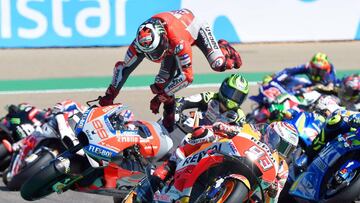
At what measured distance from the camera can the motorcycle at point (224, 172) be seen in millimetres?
5758

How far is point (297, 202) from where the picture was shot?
25.3 feet

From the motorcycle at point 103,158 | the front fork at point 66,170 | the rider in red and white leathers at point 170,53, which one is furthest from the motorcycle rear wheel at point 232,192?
the rider in red and white leathers at point 170,53

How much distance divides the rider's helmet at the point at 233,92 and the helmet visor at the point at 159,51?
2.41 ft

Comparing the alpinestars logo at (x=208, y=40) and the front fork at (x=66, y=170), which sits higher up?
the alpinestars logo at (x=208, y=40)

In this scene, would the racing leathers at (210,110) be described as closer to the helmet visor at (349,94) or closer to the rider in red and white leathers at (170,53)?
the rider in red and white leathers at (170,53)

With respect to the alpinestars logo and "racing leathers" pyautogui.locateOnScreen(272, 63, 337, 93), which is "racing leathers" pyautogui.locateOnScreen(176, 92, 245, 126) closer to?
the alpinestars logo

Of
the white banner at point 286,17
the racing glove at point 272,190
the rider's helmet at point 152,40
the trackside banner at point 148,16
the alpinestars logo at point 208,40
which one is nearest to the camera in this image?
the racing glove at point 272,190

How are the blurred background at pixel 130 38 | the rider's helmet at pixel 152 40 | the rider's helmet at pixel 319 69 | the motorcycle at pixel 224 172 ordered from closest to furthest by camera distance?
1. the motorcycle at pixel 224 172
2. the rider's helmet at pixel 152 40
3. the rider's helmet at pixel 319 69
4. the blurred background at pixel 130 38

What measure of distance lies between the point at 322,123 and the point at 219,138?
2444mm

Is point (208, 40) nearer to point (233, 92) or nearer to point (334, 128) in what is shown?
point (233, 92)

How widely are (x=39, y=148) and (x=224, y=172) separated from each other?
3.03 meters

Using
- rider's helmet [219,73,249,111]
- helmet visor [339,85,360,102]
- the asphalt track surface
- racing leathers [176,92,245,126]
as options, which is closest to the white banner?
the asphalt track surface

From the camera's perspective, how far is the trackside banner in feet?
53.7

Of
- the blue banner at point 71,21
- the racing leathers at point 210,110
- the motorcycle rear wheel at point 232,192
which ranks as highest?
the motorcycle rear wheel at point 232,192
